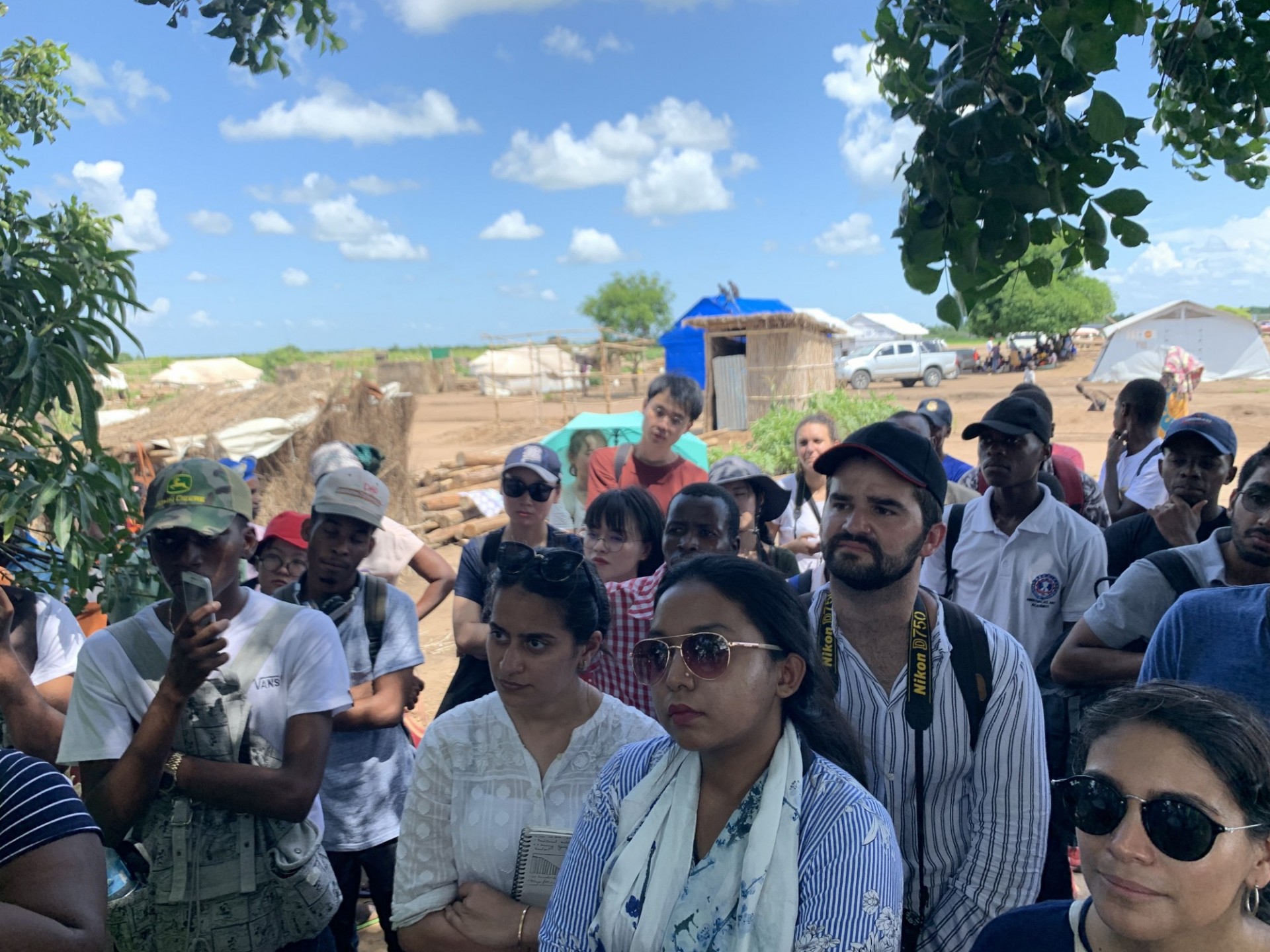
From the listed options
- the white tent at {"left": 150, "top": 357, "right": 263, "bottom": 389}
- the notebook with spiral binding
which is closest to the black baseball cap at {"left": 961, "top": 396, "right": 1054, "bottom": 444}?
the notebook with spiral binding

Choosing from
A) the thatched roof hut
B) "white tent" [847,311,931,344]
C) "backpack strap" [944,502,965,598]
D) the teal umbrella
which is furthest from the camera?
"white tent" [847,311,931,344]

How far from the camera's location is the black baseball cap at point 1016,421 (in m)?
4.03

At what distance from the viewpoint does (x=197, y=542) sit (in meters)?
2.61

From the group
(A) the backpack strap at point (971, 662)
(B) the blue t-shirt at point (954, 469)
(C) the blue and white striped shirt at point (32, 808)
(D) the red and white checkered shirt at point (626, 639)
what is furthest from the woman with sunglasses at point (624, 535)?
(B) the blue t-shirt at point (954, 469)

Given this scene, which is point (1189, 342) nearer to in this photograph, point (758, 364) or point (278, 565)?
point (758, 364)

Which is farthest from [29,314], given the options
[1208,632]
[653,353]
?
[653,353]

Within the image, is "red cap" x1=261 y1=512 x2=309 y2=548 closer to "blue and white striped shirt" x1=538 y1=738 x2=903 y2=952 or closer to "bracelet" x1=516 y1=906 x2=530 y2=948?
"bracelet" x1=516 y1=906 x2=530 y2=948

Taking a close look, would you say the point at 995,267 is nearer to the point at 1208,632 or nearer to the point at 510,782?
the point at 1208,632

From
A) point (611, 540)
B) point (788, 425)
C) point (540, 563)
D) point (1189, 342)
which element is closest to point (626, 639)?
point (611, 540)

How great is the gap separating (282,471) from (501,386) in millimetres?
30027

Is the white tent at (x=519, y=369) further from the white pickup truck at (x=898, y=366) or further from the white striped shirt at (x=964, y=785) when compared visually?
the white striped shirt at (x=964, y=785)

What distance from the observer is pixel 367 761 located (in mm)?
3393

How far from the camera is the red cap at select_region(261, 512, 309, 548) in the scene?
4.43 m

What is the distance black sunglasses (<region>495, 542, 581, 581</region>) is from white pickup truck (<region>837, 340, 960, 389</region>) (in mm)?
39761
